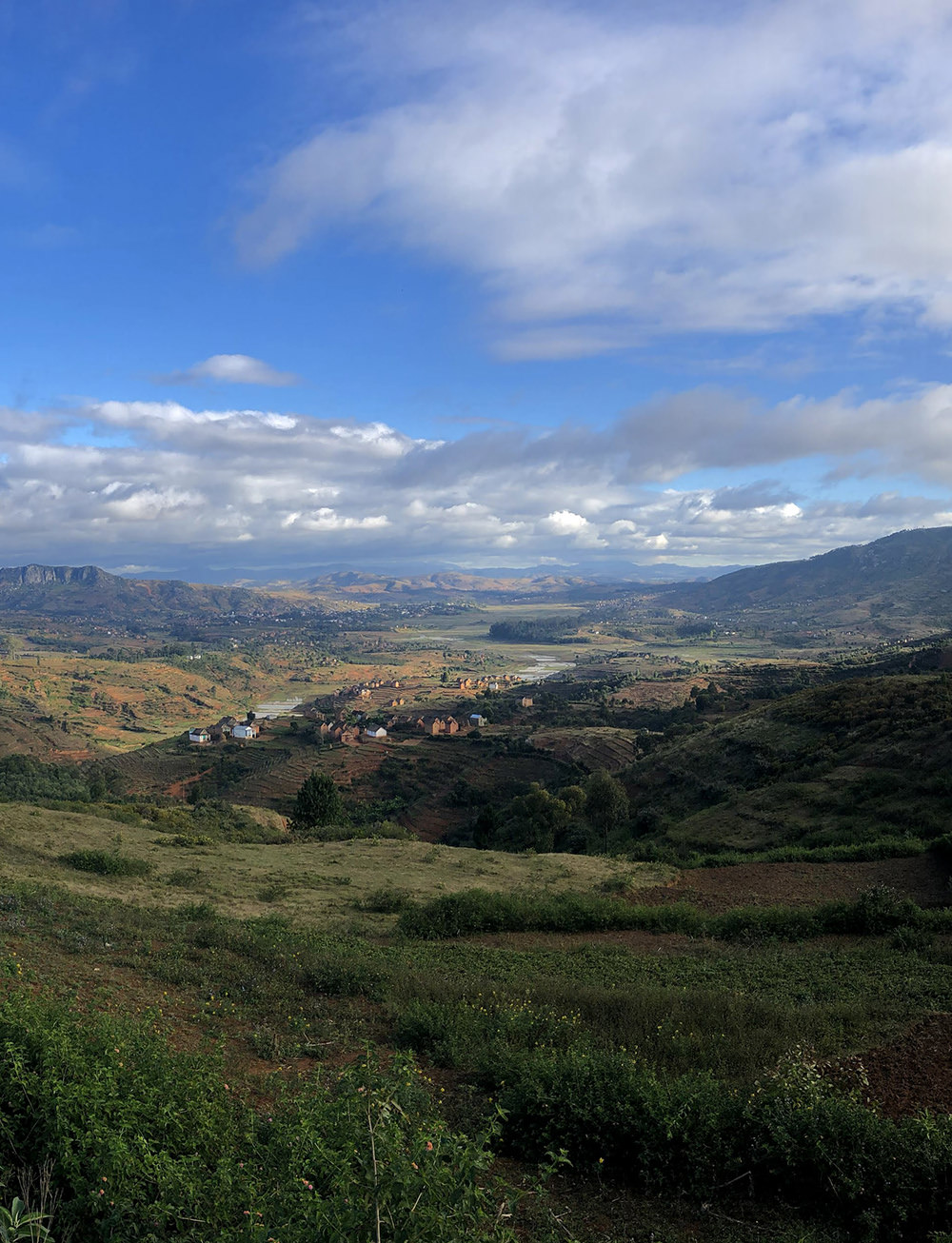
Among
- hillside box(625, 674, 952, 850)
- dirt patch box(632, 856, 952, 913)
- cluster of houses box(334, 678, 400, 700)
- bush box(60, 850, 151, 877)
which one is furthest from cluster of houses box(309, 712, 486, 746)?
dirt patch box(632, 856, 952, 913)

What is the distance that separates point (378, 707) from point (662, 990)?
125 meters

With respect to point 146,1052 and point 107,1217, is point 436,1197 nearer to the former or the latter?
point 107,1217

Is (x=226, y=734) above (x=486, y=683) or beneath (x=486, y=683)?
beneath

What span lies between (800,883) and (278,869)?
60.9 feet

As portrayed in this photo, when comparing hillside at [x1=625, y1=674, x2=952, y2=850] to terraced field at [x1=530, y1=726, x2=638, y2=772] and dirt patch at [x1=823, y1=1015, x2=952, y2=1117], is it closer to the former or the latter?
terraced field at [x1=530, y1=726, x2=638, y2=772]

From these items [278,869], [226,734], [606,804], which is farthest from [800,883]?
[226,734]

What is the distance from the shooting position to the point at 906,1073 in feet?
27.1

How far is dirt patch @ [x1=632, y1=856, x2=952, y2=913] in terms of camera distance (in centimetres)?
1923

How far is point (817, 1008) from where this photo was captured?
1036cm

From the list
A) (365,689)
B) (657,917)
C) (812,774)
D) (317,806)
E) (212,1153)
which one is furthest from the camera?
(365,689)

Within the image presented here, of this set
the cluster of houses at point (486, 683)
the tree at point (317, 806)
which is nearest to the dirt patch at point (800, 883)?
the tree at point (317, 806)

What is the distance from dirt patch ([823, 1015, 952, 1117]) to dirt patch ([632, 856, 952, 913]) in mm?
10378

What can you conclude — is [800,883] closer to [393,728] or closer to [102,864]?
[102,864]

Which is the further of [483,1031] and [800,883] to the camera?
[800,883]
